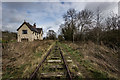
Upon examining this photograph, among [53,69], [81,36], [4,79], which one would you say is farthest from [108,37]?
[4,79]

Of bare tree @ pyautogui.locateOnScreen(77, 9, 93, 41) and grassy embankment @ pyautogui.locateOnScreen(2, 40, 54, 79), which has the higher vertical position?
bare tree @ pyautogui.locateOnScreen(77, 9, 93, 41)

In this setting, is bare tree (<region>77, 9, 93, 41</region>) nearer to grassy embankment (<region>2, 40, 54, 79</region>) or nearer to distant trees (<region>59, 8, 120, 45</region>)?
distant trees (<region>59, 8, 120, 45</region>)

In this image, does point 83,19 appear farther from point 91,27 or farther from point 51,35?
point 51,35

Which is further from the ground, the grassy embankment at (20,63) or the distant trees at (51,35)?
the distant trees at (51,35)

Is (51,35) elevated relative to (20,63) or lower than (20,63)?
elevated

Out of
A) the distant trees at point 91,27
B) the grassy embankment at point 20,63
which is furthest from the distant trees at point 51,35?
the grassy embankment at point 20,63

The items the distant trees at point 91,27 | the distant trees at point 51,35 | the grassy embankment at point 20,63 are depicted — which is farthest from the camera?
the distant trees at point 51,35

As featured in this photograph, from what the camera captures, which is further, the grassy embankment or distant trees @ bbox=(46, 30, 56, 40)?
distant trees @ bbox=(46, 30, 56, 40)

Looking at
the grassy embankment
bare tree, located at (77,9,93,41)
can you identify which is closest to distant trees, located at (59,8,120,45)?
bare tree, located at (77,9,93,41)

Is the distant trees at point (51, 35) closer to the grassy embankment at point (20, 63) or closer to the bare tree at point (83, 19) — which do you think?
the bare tree at point (83, 19)

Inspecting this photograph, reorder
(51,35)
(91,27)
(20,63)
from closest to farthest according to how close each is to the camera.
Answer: (20,63) → (91,27) → (51,35)

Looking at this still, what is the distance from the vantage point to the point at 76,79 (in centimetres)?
291

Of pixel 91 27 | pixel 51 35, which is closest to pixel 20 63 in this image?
pixel 91 27

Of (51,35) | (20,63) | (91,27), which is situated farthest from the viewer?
(51,35)
